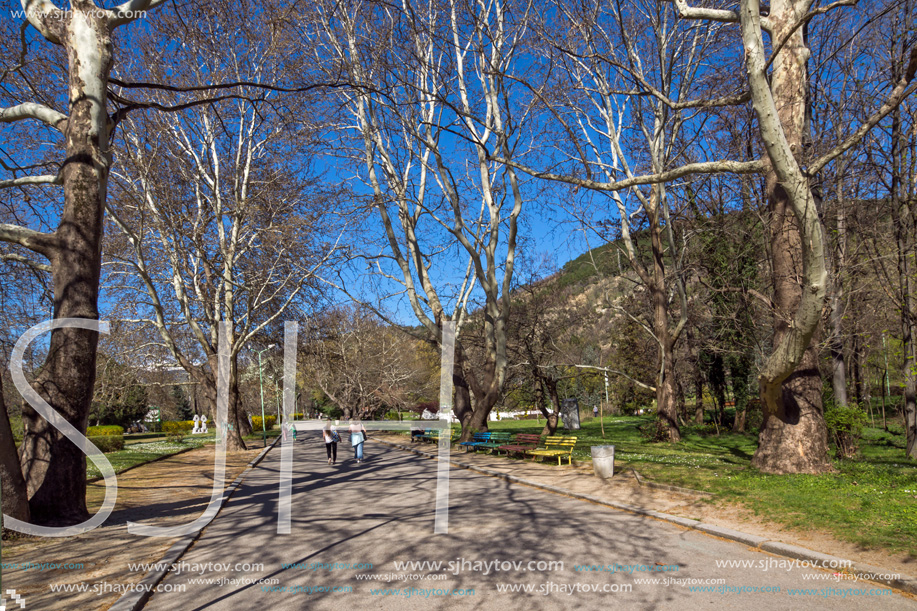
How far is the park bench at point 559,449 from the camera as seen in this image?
14.1 meters

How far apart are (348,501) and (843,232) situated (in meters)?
14.6

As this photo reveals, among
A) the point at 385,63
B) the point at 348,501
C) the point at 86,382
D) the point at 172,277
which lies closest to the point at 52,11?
the point at 86,382

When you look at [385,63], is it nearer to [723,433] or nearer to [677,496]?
[677,496]

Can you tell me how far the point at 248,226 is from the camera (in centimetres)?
2217

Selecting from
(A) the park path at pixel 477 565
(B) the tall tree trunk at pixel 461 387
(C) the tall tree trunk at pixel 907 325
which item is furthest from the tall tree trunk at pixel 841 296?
(B) the tall tree trunk at pixel 461 387

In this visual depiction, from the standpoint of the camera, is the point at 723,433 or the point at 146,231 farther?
the point at 723,433

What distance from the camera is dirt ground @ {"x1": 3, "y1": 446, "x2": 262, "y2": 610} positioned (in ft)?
17.3

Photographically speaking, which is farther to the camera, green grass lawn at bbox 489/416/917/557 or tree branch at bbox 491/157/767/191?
tree branch at bbox 491/157/767/191

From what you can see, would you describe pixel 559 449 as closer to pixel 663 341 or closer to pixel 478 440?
pixel 478 440

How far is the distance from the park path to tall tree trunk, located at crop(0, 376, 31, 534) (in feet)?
7.36

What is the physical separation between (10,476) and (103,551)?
5.15ft

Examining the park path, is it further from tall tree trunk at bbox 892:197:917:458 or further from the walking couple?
tall tree trunk at bbox 892:197:917:458

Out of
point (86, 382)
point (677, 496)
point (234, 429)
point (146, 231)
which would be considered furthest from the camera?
point (234, 429)

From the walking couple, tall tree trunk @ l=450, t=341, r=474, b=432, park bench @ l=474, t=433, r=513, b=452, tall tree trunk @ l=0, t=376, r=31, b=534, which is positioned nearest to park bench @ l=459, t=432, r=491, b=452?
park bench @ l=474, t=433, r=513, b=452
